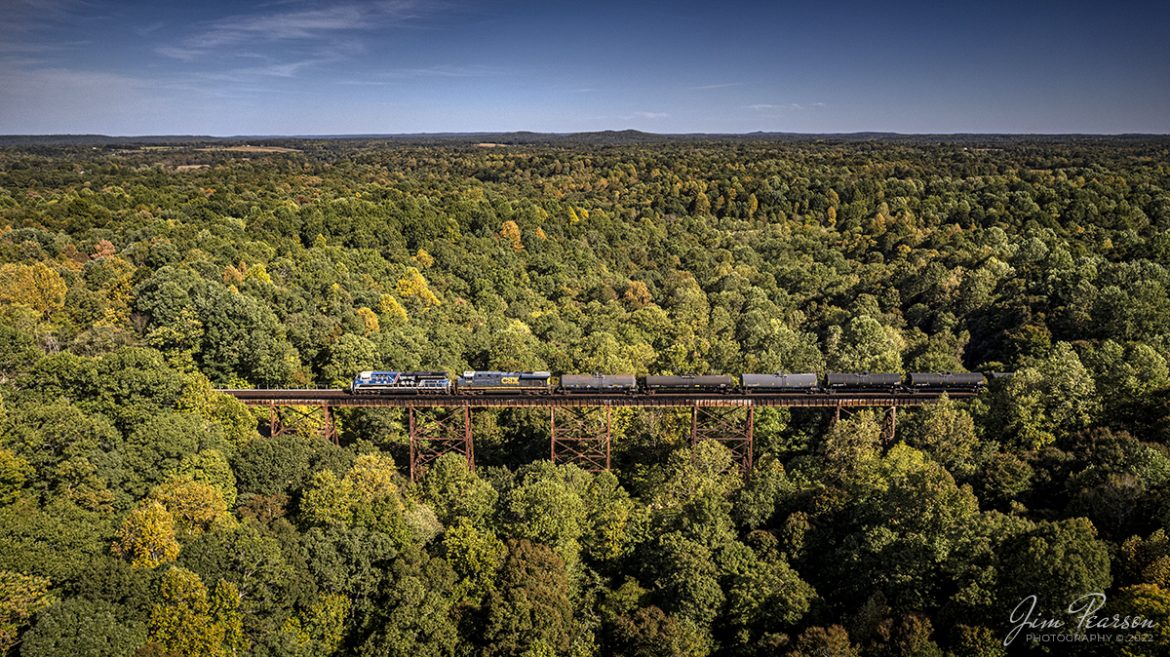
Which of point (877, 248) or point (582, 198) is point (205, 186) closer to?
point (582, 198)

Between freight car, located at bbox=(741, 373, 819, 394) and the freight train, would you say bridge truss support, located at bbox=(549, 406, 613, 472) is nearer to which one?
the freight train

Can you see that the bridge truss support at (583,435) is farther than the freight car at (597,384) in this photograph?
Yes
